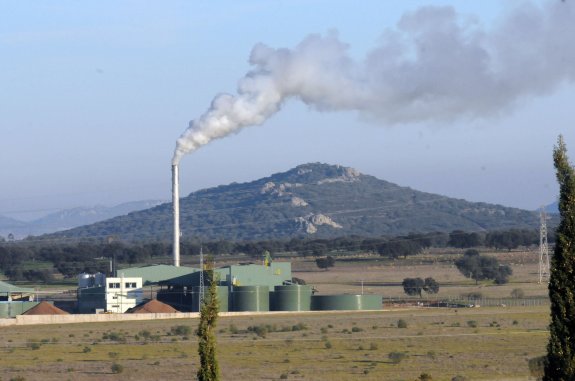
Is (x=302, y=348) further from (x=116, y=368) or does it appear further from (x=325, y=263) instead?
(x=325, y=263)

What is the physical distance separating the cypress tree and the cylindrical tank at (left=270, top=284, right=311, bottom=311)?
82.8 metres

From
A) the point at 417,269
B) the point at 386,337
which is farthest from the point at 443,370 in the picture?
the point at 417,269

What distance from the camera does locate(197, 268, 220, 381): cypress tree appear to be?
1128 inches

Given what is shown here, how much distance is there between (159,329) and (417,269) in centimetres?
9551

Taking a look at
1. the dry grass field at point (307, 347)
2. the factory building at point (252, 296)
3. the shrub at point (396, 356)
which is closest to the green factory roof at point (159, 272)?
the factory building at point (252, 296)

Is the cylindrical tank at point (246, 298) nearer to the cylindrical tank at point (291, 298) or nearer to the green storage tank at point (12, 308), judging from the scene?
the cylindrical tank at point (291, 298)

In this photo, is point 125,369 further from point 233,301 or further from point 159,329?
point 233,301

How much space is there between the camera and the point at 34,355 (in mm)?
63750

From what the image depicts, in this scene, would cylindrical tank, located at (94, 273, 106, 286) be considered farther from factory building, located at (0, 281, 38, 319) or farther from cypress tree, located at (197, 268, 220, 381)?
cypress tree, located at (197, 268, 220, 381)

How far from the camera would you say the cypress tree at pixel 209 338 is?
2864cm

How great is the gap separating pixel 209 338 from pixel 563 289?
29.4 ft

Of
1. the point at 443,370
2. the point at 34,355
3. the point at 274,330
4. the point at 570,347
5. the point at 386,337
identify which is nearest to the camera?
the point at 570,347

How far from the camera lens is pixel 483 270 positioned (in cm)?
15575

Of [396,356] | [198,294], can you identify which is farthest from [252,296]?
[396,356]
